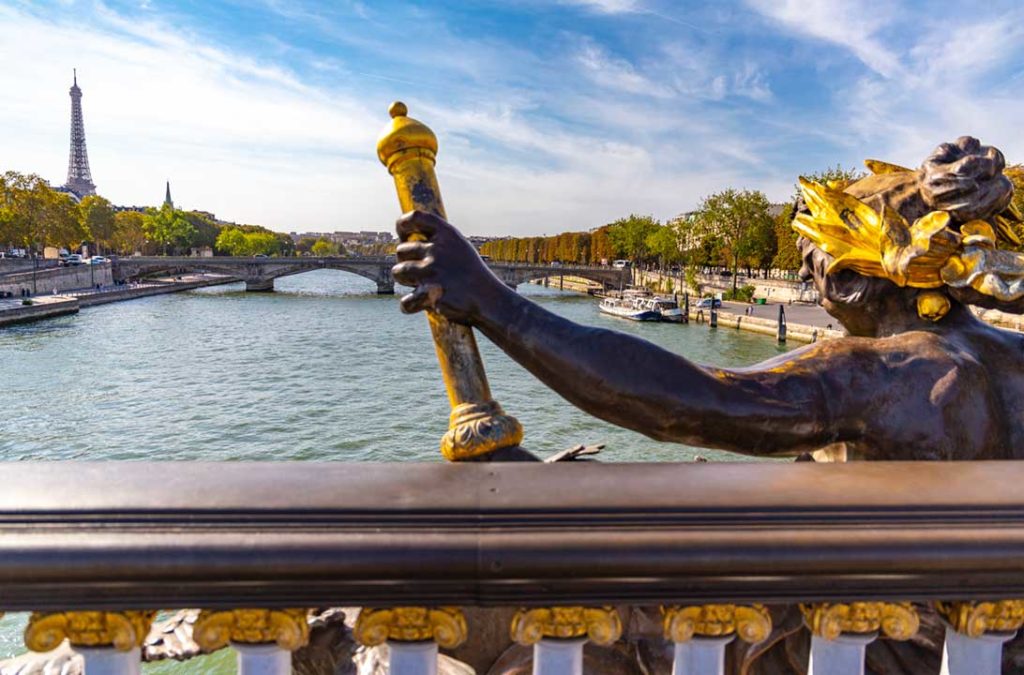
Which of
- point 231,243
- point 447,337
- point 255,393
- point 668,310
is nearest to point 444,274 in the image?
point 447,337

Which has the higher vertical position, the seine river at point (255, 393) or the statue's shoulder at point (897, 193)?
the statue's shoulder at point (897, 193)

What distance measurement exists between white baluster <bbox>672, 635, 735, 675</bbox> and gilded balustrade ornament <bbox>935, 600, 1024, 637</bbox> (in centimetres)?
32

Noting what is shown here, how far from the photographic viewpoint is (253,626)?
0.94 m

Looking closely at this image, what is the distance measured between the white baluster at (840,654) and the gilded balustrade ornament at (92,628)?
3.01 ft

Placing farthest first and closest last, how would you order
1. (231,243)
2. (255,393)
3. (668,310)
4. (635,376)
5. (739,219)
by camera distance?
(231,243) < (739,219) < (668,310) < (255,393) < (635,376)

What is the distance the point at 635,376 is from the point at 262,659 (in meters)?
0.77

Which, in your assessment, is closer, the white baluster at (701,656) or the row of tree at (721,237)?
the white baluster at (701,656)

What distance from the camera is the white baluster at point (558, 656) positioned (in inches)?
38.4

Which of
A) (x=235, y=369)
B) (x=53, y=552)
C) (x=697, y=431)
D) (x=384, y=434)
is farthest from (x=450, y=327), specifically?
(x=235, y=369)

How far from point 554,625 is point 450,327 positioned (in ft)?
2.46

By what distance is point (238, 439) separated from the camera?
1422 cm

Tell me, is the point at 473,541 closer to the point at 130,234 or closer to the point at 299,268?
the point at 299,268

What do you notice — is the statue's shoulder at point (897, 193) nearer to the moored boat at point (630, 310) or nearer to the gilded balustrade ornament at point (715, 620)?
the gilded balustrade ornament at point (715, 620)

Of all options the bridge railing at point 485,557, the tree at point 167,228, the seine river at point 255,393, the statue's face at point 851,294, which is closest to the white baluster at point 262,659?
the bridge railing at point 485,557
